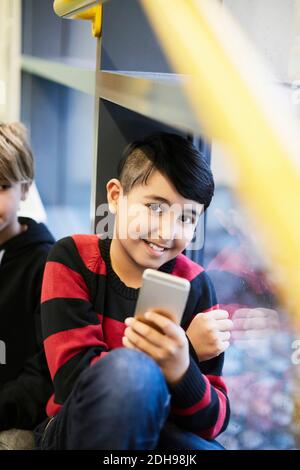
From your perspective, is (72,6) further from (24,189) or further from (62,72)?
(62,72)

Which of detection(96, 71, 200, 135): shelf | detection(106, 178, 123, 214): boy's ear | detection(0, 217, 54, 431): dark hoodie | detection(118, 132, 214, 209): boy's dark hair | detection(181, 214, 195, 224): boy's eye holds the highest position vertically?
detection(96, 71, 200, 135): shelf

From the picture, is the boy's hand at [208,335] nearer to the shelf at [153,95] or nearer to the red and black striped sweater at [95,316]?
the red and black striped sweater at [95,316]

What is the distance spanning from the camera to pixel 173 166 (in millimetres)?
706

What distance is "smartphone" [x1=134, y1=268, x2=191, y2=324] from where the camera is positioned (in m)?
0.56

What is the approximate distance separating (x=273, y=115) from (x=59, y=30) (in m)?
0.88

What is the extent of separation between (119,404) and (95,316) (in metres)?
0.23

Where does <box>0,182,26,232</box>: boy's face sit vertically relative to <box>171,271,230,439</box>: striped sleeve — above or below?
above

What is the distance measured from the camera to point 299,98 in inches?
24.9

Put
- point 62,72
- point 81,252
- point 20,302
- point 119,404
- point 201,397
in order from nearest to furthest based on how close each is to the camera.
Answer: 1. point 119,404
2. point 201,397
3. point 81,252
4. point 20,302
5. point 62,72

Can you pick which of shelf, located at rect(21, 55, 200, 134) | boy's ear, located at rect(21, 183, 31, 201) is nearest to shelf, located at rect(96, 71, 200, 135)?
shelf, located at rect(21, 55, 200, 134)

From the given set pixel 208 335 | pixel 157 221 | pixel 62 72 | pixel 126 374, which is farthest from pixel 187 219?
pixel 62 72

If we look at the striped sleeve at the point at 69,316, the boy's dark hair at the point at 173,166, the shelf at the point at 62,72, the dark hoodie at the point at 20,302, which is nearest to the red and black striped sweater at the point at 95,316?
the striped sleeve at the point at 69,316

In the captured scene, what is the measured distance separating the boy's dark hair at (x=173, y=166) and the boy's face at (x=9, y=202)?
0.30m

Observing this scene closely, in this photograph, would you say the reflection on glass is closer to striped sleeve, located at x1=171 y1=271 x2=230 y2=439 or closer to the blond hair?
striped sleeve, located at x1=171 y1=271 x2=230 y2=439
